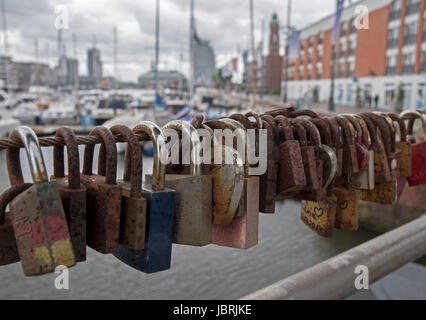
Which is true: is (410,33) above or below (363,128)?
above

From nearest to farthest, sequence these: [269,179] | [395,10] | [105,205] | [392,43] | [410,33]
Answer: [105,205] → [269,179] → [410,33] → [395,10] → [392,43]

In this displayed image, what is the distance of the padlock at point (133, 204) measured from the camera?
3.29 ft

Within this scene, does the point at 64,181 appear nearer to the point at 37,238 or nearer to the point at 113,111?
the point at 37,238

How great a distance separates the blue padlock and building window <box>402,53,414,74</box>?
119 feet

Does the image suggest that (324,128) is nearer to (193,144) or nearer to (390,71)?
(193,144)

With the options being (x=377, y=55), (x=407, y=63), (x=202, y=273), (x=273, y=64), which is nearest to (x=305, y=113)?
(x=202, y=273)

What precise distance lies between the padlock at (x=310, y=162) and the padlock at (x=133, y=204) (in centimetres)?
60

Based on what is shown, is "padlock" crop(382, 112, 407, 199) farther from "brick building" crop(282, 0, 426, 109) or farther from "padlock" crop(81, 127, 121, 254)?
"brick building" crop(282, 0, 426, 109)

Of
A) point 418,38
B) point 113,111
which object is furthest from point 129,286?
point 418,38

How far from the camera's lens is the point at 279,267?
13.9 meters

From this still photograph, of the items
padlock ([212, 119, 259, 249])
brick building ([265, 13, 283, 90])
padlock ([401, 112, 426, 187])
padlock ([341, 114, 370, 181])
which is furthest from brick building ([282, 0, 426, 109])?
padlock ([212, 119, 259, 249])

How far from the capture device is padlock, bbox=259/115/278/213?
131 centimetres

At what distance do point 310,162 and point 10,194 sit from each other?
0.91 meters

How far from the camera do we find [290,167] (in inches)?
51.0
